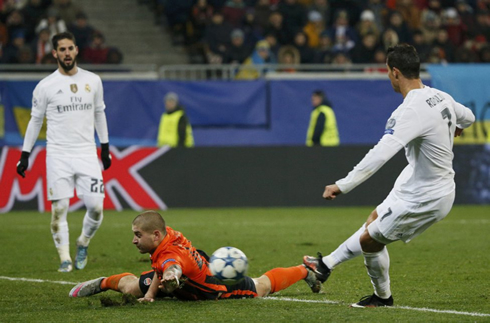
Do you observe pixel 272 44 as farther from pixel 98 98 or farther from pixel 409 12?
pixel 98 98

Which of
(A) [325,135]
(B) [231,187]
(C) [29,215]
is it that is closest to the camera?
(C) [29,215]

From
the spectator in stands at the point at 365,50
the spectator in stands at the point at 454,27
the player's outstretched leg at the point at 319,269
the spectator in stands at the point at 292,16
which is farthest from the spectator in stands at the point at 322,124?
the player's outstretched leg at the point at 319,269

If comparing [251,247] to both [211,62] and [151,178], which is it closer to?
[151,178]

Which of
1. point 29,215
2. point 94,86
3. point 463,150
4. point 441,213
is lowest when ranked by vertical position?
point 29,215

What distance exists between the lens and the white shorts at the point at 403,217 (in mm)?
6109

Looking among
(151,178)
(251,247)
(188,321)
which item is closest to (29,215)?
(151,178)

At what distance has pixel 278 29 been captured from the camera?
20.3 m

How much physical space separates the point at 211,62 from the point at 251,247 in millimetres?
9318

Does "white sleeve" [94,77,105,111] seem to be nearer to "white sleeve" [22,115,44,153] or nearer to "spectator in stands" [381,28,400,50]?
"white sleeve" [22,115,44,153]

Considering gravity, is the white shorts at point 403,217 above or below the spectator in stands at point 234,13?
below

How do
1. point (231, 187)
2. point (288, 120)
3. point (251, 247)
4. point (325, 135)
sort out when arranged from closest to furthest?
point (251, 247), point (231, 187), point (325, 135), point (288, 120)

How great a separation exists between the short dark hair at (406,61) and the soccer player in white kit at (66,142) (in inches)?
161

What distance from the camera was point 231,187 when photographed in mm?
16234

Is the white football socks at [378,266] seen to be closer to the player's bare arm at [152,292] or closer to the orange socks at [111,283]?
the player's bare arm at [152,292]
